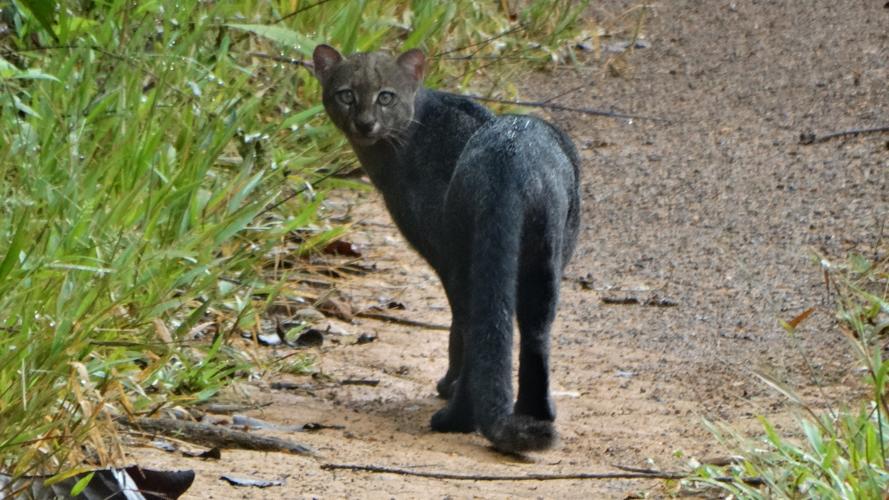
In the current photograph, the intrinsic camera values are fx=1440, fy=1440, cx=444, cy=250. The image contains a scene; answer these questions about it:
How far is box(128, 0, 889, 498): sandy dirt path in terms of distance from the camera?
3592mm

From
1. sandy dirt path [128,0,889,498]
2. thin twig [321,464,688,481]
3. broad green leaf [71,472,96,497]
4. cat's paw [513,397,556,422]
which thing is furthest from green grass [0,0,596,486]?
cat's paw [513,397,556,422]

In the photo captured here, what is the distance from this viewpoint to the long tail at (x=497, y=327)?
11.6 feet

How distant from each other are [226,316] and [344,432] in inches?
29.4

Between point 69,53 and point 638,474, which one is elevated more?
point 69,53

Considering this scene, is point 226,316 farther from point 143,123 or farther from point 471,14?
point 471,14

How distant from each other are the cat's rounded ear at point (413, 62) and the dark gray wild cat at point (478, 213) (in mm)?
11

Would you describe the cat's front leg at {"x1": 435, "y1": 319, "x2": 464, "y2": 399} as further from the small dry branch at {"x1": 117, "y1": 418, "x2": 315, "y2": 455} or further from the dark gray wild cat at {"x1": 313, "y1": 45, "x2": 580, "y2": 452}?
the small dry branch at {"x1": 117, "y1": 418, "x2": 315, "y2": 455}

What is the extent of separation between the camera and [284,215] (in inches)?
207

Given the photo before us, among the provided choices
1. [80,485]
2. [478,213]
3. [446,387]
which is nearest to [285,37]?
[446,387]

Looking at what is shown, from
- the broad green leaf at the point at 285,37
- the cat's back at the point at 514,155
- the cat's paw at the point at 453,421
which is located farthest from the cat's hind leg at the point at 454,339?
the broad green leaf at the point at 285,37

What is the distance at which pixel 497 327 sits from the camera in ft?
11.8

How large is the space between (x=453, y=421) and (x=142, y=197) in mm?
1214

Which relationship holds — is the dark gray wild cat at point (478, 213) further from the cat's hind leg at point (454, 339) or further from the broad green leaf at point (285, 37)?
the broad green leaf at point (285, 37)

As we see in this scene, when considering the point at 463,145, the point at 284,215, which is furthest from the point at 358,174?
the point at 463,145
